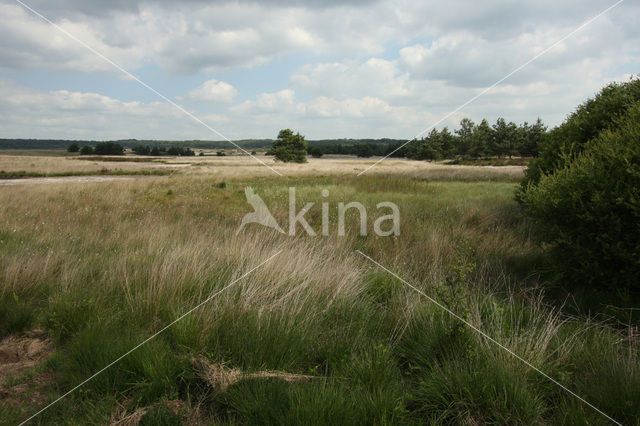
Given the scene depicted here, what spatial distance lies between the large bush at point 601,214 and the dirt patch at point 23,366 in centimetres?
589

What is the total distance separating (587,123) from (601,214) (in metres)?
4.09

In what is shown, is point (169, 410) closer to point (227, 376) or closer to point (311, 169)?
point (227, 376)

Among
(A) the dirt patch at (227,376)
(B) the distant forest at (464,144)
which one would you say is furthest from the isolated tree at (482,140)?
(A) the dirt patch at (227,376)

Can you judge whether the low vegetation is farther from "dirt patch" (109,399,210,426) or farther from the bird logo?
the bird logo

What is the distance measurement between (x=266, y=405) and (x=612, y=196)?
4.69 m

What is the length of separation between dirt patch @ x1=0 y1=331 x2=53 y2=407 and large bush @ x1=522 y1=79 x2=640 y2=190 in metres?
7.81

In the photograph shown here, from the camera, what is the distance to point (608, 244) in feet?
14.3

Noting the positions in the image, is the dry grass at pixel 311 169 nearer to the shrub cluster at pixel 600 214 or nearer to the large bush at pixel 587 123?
the large bush at pixel 587 123

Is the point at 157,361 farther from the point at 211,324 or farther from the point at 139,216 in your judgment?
the point at 139,216

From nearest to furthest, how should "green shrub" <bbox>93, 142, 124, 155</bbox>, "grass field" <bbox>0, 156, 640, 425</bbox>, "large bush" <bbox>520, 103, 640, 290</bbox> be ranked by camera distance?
"grass field" <bbox>0, 156, 640, 425</bbox>
"large bush" <bbox>520, 103, 640, 290</bbox>
"green shrub" <bbox>93, 142, 124, 155</bbox>

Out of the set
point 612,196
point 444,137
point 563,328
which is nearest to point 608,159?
point 612,196

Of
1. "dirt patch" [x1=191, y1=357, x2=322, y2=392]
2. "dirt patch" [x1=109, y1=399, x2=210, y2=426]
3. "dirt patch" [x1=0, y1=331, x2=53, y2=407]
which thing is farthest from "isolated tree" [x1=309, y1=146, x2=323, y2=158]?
"dirt patch" [x1=109, y1=399, x2=210, y2=426]

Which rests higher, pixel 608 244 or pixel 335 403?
pixel 608 244

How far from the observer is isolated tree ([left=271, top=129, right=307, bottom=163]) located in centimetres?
6606
